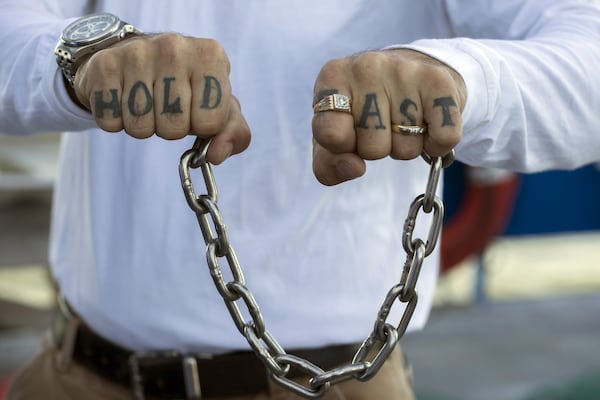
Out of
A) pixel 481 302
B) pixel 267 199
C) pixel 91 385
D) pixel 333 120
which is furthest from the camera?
pixel 481 302

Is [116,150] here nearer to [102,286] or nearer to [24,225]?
[102,286]

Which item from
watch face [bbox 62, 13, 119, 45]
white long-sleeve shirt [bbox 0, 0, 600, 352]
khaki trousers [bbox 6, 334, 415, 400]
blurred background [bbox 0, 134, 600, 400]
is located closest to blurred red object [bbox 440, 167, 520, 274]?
blurred background [bbox 0, 134, 600, 400]

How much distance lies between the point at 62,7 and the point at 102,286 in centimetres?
39

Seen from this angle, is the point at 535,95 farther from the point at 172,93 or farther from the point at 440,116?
the point at 172,93

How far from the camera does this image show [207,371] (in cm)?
126

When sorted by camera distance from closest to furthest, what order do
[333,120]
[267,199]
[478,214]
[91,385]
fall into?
[333,120], [267,199], [91,385], [478,214]

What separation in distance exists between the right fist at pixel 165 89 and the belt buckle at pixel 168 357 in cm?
50

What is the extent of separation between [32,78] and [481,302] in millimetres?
3823

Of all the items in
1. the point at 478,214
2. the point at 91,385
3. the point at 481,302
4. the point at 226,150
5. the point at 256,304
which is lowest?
the point at 481,302

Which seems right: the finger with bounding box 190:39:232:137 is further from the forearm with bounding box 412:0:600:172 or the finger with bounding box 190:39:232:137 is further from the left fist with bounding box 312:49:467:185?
the forearm with bounding box 412:0:600:172

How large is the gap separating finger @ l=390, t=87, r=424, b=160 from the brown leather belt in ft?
1.74

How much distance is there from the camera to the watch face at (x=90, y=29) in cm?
88

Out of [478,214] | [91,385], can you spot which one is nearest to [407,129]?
[91,385]

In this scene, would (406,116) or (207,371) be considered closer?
(406,116)
